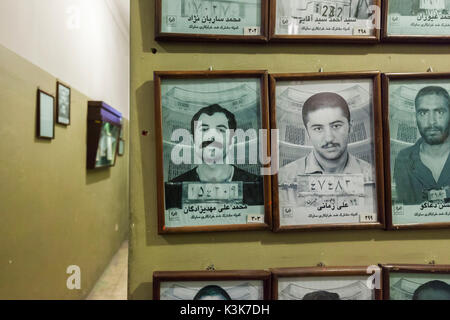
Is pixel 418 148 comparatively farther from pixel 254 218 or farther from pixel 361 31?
pixel 254 218

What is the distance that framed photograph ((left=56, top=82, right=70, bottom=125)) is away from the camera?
A: 1.76 meters

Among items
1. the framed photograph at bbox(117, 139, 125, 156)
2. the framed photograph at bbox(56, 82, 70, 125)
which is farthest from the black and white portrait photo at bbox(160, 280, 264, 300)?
the framed photograph at bbox(117, 139, 125, 156)

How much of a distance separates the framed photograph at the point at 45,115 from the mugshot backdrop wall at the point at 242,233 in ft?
3.51

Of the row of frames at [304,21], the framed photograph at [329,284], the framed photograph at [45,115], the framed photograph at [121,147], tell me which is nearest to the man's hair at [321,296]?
the framed photograph at [329,284]

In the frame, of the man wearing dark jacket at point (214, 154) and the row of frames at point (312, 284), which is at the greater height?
the man wearing dark jacket at point (214, 154)

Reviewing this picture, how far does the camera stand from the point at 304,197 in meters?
0.75

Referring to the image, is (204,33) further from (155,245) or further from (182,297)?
(182,297)

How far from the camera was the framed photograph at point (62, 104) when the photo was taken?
69.4 inches

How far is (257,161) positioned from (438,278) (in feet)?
1.82

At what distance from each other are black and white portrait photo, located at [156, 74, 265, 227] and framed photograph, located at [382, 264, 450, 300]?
38 cm

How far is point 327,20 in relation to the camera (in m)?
0.75

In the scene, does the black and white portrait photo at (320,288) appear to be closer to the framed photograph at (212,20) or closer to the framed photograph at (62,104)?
the framed photograph at (212,20)

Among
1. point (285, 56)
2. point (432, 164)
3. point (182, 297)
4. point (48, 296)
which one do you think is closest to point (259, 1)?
point (285, 56)

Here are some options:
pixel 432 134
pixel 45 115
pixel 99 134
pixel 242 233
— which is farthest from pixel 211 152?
pixel 99 134
